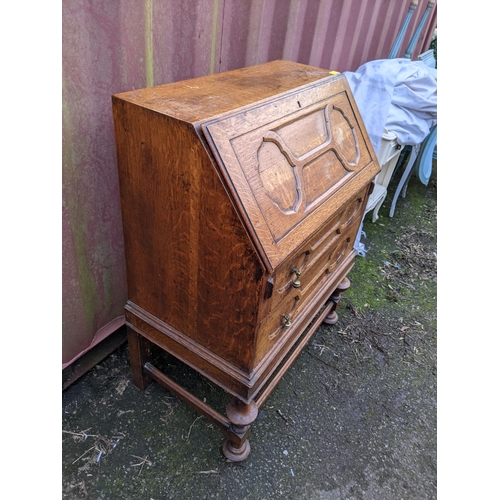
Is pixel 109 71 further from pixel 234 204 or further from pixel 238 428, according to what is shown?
pixel 238 428

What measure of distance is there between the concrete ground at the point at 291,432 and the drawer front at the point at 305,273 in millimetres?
656

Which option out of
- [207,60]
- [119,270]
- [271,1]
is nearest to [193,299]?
[119,270]

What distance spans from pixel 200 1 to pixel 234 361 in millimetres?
1456

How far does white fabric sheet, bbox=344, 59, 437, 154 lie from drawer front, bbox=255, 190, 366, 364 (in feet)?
3.97

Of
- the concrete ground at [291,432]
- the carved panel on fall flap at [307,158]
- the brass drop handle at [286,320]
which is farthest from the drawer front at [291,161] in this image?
the concrete ground at [291,432]

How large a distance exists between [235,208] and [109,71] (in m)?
0.80

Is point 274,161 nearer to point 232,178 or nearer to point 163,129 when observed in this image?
point 232,178

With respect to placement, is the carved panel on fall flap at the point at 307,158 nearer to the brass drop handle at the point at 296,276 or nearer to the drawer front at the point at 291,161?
the drawer front at the point at 291,161

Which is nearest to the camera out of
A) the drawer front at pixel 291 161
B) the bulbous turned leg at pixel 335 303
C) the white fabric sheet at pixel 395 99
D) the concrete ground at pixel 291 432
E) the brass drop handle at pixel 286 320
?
the drawer front at pixel 291 161

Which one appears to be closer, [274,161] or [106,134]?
[274,161]

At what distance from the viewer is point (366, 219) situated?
374 cm

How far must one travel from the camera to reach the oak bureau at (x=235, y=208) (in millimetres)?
1061

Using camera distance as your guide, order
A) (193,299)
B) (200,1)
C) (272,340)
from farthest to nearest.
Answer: (200,1) → (272,340) → (193,299)

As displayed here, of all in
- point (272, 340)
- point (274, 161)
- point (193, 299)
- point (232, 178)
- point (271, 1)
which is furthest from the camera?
point (271, 1)
